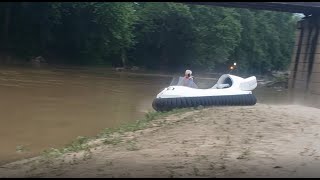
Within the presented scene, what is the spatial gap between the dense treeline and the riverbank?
12.8 metres

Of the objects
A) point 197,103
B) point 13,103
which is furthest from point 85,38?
point 197,103

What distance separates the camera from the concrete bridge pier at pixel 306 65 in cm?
2528

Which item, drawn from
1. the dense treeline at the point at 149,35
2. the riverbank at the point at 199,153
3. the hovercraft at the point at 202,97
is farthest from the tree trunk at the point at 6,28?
the riverbank at the point at 199,153

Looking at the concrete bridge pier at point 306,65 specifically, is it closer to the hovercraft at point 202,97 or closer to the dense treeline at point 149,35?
the hovercraft at point 202,97

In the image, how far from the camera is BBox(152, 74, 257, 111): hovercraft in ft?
48.3

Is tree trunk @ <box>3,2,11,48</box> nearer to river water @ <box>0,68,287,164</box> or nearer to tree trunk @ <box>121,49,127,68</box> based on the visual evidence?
river water @ <box>0,68,287,164</box>

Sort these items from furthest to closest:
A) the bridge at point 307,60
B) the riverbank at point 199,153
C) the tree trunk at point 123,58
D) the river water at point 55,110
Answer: the tree trunk at point 123,58
the bridge at point 307,60
the river water at point 55,110
the riverbank at point 199,153

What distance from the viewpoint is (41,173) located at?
22.4 feet

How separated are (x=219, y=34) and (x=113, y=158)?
48754 millimetres

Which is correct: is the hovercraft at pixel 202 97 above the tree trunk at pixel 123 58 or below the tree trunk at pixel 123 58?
above

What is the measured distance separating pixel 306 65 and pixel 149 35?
28.7 m

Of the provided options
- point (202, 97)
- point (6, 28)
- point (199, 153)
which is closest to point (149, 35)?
point (6, 28)

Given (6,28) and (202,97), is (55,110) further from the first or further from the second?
(6,28)

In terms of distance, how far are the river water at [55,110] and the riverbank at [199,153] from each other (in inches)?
65.7
